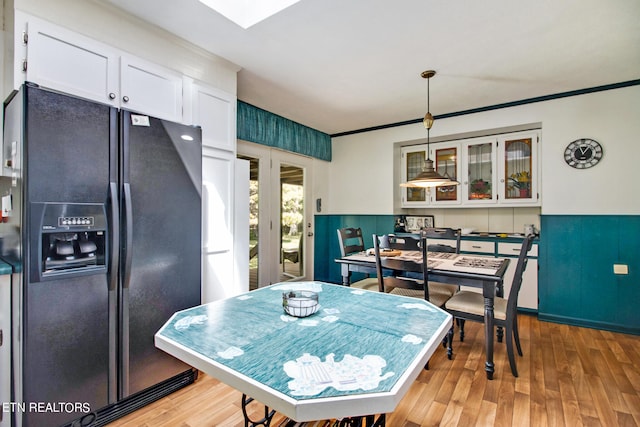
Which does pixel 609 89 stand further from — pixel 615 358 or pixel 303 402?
pixel 303 402

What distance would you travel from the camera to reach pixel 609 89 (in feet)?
10.0

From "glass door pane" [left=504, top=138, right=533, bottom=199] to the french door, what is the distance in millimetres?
2726

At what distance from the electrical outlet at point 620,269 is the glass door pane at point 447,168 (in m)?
1.72

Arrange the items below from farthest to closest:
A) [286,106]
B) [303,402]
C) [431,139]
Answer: [431,139] → [286,106] → [303,402]

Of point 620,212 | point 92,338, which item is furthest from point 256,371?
point 620,212

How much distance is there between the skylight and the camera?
193 centimetres

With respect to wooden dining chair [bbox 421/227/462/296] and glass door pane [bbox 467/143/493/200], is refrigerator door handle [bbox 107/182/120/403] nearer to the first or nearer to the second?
wooden dining chair [bbox 421/227/462/296]

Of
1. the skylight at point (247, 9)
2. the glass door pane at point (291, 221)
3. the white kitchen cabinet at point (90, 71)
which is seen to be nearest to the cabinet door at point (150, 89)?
the white kitchen cabinet at point (90, 71)

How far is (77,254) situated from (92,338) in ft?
1.50

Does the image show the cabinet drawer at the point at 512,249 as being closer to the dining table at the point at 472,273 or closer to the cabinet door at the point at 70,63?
the dining table at the point at 472,273

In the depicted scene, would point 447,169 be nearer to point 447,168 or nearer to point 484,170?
point 447,168

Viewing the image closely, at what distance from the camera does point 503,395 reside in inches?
77.0

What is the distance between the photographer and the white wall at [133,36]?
171cm

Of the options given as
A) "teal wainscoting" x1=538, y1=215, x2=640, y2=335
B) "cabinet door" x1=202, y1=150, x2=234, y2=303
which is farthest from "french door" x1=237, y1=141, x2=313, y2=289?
"teal wainscoting" x1=538, y1=215, x2=640, y2=335
